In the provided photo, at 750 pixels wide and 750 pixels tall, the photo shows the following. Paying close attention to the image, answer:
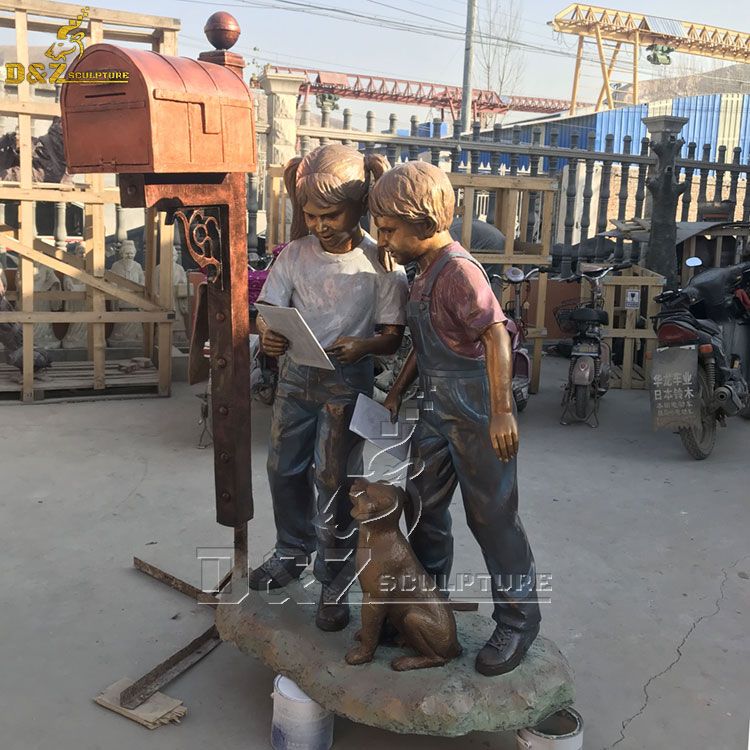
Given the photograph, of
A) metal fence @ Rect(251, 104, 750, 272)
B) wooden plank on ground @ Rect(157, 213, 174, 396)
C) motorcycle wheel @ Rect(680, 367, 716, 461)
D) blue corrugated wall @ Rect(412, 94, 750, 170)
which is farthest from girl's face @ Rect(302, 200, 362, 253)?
blue corrugated wall @ Rect(412, 94, 750, 170)

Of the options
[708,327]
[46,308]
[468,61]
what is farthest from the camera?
[468,61]

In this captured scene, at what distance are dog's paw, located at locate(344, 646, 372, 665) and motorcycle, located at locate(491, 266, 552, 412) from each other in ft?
10.9

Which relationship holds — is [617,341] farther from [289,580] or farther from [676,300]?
[289,580]

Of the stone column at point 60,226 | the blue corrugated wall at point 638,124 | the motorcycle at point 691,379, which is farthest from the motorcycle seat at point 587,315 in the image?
the blue corrugated wall at point 638,124

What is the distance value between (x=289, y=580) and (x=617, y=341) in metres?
5.61

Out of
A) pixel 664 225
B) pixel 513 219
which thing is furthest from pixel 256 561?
pixel 664 225

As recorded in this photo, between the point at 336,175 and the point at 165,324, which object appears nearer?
the point at 336,175

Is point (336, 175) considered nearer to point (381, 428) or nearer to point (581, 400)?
point (381, 428)

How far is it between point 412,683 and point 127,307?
18.9ft

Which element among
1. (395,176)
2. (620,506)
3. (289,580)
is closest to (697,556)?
(620,506)

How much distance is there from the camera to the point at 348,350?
8.69 ft

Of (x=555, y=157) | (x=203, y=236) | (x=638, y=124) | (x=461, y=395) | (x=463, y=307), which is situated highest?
(x=638, y=124)

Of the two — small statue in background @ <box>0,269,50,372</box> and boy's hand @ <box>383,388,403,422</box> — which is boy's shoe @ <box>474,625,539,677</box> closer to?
boy's hand @ <box>383,388,403,422</box>

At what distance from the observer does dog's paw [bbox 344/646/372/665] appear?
8.28 feet
